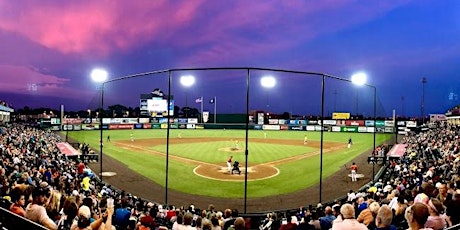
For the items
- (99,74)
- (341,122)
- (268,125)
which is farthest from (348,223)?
(268,125)

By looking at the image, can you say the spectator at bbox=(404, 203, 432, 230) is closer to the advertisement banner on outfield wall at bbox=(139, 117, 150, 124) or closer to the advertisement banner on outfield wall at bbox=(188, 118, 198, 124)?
the advertisement banner on outfield wall at bbox=(139, 117, 150, 124)

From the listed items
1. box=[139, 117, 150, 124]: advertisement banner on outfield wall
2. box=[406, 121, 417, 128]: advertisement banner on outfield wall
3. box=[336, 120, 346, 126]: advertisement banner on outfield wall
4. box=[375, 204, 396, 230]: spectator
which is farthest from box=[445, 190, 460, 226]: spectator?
box=[139, 117, 150, 124]: advertisement banner on outfield wall

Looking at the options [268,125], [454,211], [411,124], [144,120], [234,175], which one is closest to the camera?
[454,211]

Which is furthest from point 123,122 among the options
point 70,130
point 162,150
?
point 162,150

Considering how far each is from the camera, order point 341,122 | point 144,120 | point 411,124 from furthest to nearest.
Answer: point 144,120 → point 341,122 → point 411,124

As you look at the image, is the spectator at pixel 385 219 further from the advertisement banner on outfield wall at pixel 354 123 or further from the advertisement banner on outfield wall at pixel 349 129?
the advertisement banner on outfield wall at pixel 349 129

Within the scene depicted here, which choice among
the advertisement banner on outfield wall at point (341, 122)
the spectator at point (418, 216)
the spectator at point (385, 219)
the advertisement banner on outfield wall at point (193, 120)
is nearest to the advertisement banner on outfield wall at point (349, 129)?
the advertisement banner on outfield wall at point (341, 122)

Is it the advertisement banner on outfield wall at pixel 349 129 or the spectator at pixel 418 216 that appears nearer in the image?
the spectator at pixel 418 216

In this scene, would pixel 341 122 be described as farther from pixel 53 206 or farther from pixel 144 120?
pixel 53 206

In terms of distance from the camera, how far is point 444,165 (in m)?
14.2

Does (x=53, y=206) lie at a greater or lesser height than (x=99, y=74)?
lesser

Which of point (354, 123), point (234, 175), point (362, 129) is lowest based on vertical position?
point (234, 175)

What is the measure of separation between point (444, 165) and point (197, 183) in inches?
534

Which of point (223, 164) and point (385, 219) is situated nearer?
point (385, 219)
